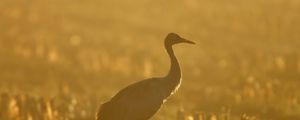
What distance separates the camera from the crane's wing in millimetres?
27672

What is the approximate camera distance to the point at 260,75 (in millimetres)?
38906

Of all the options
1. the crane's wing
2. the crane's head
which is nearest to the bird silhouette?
Result: the crane's wing

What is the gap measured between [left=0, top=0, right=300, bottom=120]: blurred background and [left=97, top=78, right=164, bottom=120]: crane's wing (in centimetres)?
155

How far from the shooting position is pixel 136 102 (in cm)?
2794

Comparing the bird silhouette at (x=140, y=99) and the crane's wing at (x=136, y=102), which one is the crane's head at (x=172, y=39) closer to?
the bird silhouette at (x=140, y=99)

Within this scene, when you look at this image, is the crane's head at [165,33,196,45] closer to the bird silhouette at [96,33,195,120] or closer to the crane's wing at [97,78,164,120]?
the bird silhouette at [96,33,195,120]

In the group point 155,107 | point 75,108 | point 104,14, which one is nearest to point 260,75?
point 75,108

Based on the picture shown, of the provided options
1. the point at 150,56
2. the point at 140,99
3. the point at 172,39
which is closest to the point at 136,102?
the point at 140,99

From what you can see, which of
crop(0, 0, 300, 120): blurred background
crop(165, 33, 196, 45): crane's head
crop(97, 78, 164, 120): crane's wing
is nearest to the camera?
crop(97, 78, 164, 120): crane's wing

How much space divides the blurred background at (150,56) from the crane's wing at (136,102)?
5.07ft

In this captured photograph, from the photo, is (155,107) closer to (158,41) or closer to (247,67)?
(247,67)

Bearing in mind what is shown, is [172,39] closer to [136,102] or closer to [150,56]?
[136,102]

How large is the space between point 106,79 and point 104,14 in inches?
577

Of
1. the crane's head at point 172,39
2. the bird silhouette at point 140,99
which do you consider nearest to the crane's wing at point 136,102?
the bird silhouette at point 140,99
